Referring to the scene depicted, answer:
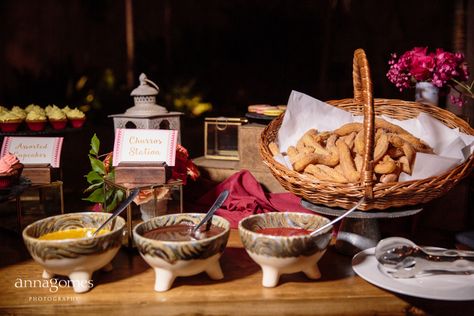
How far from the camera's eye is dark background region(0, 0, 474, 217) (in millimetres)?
3422

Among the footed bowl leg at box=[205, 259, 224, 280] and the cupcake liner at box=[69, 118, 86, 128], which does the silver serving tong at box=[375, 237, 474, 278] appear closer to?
the footed bowl leg at box=[205, 259, 224, 280]

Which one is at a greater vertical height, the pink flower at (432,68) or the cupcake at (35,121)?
the pink flower at (432,68)

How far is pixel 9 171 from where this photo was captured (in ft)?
4.09

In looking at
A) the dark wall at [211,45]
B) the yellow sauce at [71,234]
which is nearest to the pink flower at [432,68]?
the yellow sauce at [71,234]

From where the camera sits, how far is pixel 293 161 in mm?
1248

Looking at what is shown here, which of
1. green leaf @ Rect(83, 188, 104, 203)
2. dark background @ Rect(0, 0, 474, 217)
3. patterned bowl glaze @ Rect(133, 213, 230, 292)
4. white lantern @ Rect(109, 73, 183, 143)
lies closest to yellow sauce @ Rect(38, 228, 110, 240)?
patterned bowl glaze @ Rect(133, 213, 230, 292)

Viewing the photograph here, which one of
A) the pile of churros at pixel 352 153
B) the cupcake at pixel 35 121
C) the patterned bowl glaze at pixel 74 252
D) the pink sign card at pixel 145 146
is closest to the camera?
the patterned bowl glaze at pixel 74 252

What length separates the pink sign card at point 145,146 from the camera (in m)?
1.28

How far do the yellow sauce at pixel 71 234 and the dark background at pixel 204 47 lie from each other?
2200mm

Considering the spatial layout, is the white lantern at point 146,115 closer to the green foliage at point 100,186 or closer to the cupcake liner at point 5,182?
the green foliage at point 100,186

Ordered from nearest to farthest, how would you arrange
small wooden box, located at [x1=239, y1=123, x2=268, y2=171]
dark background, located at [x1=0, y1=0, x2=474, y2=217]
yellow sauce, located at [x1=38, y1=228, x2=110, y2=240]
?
yellow sauce, located at [x1=38, y1=228, x2=110, y2=240] → small wooden box, located at [x1=239, y1=123, x2=268, y2=171] → dark background, located at [x1=0, y1=0, x2=474, y2=217]

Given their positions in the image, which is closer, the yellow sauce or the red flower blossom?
the yellow sauce

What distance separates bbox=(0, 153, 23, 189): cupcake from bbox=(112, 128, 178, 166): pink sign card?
0.87ft

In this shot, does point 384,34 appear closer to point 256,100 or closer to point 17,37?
point 256,100
